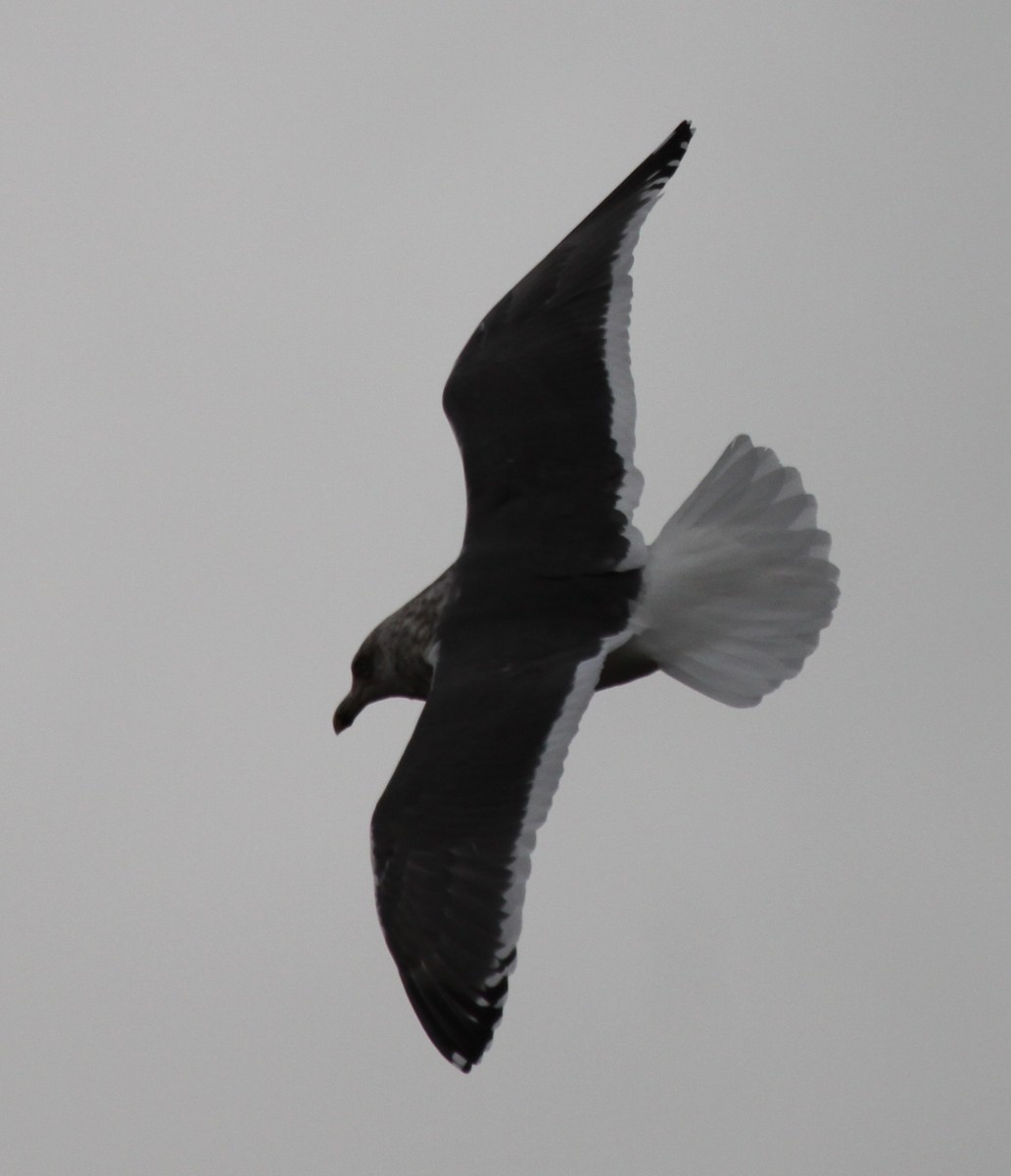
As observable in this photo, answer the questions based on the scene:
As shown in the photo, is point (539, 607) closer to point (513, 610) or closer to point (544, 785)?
point (513, 610)

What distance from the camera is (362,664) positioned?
7750mm

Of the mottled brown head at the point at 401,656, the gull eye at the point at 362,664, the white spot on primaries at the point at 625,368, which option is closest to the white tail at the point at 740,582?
the white spot on primaries at the point at 625,368

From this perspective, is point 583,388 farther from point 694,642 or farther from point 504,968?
point 504,968

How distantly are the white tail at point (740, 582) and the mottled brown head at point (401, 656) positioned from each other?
735 millimetres

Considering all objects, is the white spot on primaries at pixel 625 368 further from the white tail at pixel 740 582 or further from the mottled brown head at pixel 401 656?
the mottled brown head at pixel 401 656

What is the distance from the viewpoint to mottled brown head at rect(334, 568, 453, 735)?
23.6 ft

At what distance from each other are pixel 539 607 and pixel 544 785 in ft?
2.73

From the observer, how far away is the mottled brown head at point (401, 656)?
7.20m

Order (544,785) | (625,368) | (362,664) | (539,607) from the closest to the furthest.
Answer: (544,785) < (539,607) < (625,368) < (362,664)

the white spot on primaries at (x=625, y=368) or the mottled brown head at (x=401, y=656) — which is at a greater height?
the white spot on primaries at (x=625, y=368)

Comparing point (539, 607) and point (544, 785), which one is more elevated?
point (539, 607)

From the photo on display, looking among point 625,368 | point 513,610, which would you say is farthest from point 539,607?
point 625,368

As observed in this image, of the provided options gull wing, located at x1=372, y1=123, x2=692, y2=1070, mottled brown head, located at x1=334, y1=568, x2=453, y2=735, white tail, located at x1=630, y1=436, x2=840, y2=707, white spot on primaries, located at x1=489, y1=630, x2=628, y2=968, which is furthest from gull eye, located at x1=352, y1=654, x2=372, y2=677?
white spot on primaries, located at x1=489, y1=630, x2=628, y2=968

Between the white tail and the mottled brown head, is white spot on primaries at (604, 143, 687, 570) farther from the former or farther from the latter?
the mottled brown head
